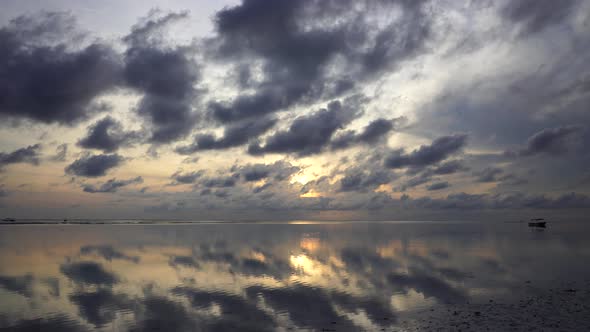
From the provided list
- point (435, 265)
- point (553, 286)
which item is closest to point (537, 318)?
point (553, 286)

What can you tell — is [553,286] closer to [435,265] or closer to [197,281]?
[435,265]

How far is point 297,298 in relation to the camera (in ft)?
109

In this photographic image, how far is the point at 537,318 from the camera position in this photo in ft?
83.1

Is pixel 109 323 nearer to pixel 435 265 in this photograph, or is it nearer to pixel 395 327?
pixel 395 327

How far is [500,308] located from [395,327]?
10171 mm

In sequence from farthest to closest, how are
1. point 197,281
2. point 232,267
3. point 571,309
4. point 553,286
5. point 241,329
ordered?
point 232,267
point 197,281
point 553,286
point 571,309
point 241,329

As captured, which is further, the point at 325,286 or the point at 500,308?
the point at 325,286

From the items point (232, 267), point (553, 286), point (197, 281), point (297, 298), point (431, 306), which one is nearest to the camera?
point (431, 306)

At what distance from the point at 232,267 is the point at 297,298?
20945mm

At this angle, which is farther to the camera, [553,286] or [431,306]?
[553,286]

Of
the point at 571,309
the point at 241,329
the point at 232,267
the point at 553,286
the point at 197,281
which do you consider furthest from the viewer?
the point at 232,267

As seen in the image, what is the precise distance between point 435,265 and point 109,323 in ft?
143

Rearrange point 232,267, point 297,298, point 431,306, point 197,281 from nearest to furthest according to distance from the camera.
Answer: point 431,306 < point 297,298 < point 197,281 < point 232,267

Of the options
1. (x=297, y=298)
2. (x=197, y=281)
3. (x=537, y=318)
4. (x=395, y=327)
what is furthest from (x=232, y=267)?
(x=537, y=318)
